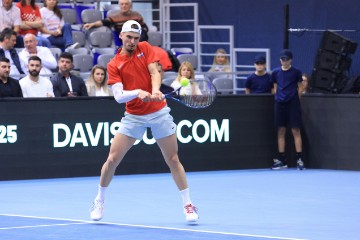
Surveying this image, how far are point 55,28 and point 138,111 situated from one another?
8.06 meters

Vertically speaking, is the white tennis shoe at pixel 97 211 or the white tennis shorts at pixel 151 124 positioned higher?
the white tennis shorts at pixel 151 124

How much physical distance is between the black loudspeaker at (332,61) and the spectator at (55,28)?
13.4 feet

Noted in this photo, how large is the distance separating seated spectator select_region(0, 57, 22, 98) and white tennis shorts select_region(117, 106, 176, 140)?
14.9 ft

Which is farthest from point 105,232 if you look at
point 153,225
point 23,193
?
point 23,193

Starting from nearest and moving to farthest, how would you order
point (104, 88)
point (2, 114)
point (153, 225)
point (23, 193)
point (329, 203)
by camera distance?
1. point (153, 225)
2. point (329, 203)
3. point (23, 193)
4. point (2, 114)
5. point (104, 88)

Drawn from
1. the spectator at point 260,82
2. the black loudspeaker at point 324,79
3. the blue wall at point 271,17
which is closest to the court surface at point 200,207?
the spectator at point 260,82

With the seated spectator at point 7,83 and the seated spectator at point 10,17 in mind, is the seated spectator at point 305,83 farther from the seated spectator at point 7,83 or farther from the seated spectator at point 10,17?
the seated spectator at point 7,83

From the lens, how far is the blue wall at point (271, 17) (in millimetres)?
20969

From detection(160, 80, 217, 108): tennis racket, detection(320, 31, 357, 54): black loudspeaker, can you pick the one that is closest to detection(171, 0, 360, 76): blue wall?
detection(320, 31, 357, 54): black loudspeaker

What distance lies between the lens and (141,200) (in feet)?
40.0

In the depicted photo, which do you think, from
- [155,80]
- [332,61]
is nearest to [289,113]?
[332,61]

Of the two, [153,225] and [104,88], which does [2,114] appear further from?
[153,225]

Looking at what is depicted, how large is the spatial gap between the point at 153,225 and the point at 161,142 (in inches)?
31.5

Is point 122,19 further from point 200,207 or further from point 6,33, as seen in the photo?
point 200,207
